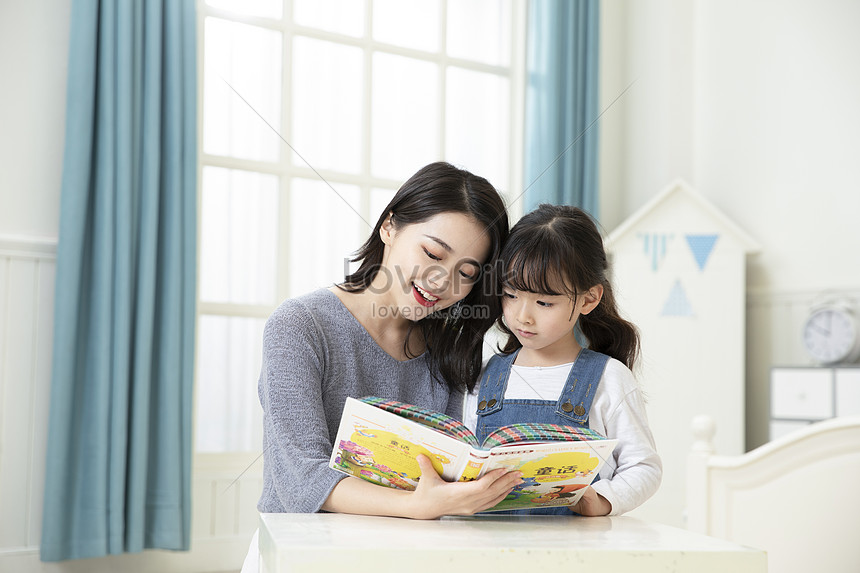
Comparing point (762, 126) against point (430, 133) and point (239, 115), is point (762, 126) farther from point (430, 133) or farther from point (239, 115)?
point (239, 115)

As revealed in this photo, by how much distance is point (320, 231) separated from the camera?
9.83ft

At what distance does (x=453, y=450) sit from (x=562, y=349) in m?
0.54

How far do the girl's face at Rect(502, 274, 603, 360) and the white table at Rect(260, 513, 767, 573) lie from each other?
0.48 m

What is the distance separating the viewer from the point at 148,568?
2557mm

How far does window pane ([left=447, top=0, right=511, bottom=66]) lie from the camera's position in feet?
10.9

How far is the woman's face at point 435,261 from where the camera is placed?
1.18 meters

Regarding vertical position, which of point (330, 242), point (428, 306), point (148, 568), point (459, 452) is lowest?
point (148, 568)

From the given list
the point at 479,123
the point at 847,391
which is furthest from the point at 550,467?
the point at 479,123

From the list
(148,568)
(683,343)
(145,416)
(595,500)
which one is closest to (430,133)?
(683,343)

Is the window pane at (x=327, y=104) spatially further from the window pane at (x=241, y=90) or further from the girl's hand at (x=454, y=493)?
the girl's hand at (x=454, y=493)

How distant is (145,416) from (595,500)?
71.3 inches

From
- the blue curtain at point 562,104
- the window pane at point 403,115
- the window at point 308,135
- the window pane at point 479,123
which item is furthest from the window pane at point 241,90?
the blue curtain at point 562,104

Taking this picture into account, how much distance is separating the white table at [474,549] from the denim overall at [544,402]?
1.20 feet

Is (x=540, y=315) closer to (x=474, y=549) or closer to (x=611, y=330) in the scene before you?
(x=611, y=330)
